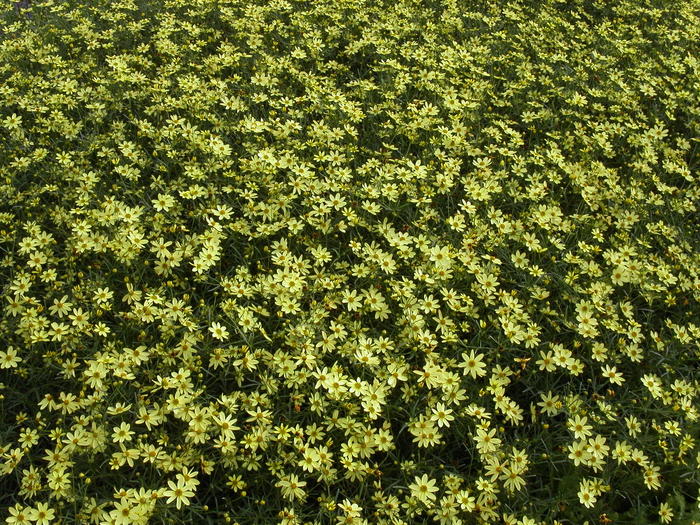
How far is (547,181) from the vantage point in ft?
16.4

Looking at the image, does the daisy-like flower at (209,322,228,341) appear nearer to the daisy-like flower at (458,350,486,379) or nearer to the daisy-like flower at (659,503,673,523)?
the daisy-like flower at (458,350,486,379)

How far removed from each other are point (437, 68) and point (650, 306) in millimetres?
3038

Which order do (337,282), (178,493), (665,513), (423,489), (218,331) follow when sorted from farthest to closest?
(337,282)
(218,331)
(665,513)
(423,489)
(178,493)

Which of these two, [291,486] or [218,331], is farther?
[218,331]

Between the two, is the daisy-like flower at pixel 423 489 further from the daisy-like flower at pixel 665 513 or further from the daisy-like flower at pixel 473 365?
the daisy-like flower at pixel 665 513

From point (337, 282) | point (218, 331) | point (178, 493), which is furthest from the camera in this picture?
point (337, 282)

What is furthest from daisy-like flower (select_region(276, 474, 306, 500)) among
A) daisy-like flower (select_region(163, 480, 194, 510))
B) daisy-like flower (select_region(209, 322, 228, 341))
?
daisy-like flower (select_region(209, 322, 228, 341))

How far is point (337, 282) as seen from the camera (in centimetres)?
381

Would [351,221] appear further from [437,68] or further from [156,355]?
[437,68]

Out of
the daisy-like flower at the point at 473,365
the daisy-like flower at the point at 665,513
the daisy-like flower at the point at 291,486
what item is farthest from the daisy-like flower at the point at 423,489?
the daisy-like flower at the point at 665,513

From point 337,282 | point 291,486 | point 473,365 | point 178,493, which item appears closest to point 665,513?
point 473,365

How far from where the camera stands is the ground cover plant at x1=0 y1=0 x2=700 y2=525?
10.3 feet

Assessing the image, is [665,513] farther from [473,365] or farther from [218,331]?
[218,331]

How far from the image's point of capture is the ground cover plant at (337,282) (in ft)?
10.3
